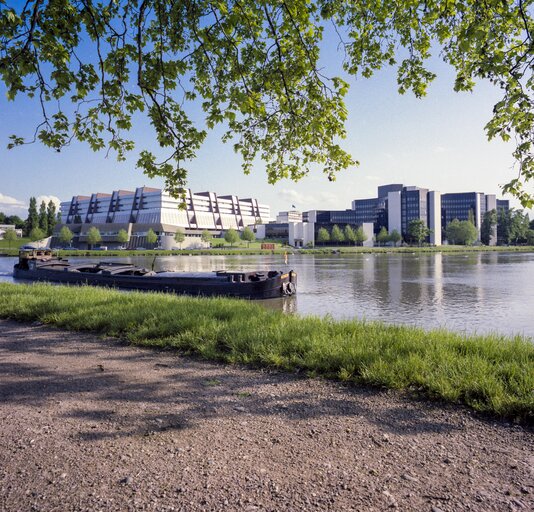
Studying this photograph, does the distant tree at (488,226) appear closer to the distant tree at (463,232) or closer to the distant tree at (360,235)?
the distant tree at (463,232)

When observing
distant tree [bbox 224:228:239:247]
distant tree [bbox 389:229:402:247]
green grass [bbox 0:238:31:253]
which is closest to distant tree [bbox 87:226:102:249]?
green grass [bbox 0:238:31:253]

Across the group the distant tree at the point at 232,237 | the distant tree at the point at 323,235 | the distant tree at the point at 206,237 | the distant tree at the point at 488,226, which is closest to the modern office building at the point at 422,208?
the distant tree at the point at 488,226

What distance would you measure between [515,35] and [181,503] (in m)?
9.52

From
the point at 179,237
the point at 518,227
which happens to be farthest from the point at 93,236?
the point at 518,227

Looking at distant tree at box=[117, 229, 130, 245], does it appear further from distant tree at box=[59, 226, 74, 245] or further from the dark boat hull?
the dark boat hull

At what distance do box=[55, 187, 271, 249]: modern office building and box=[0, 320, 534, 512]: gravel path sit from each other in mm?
115764

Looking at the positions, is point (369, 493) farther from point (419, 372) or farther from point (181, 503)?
point (419, 372)

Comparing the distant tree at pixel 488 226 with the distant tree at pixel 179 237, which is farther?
the distant tree at pixel 488 226

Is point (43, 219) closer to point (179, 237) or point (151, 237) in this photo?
point (151, 237)

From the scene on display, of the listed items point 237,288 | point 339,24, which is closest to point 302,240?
point 237,288

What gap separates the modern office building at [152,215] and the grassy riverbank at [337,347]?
364ft

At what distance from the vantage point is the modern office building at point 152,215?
132 metres

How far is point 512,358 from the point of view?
18.5ft

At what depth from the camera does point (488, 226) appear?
15675 cm
